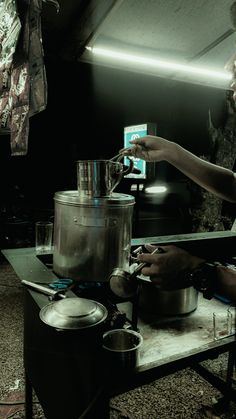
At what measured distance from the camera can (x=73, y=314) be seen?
4.74ft

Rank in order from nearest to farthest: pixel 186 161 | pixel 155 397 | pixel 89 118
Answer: pixel 186 161, pixel 155 397, pixel 89 118

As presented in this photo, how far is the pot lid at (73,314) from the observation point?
4.57ft

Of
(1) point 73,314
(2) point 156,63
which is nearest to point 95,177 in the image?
(1) point 73,314

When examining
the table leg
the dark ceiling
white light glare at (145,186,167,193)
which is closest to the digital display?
the dark ceiling

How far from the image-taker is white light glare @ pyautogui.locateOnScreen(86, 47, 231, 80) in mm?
5023

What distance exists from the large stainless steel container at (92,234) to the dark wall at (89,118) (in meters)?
7.61

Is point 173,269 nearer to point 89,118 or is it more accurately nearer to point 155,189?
point 89,118

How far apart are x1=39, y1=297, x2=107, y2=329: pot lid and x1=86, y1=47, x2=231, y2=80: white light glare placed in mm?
4593

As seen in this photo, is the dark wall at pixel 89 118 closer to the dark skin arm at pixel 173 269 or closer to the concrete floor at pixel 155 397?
the concrete floor at pixel 155 397

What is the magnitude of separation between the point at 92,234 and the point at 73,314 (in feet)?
2.08

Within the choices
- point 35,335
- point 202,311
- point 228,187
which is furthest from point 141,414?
point 228,187

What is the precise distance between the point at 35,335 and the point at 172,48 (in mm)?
4927

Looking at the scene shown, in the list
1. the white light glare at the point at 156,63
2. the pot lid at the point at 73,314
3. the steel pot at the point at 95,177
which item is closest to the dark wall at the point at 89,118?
the white light glare at the point at 156,63

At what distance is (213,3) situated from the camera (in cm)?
395
